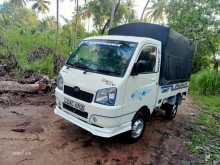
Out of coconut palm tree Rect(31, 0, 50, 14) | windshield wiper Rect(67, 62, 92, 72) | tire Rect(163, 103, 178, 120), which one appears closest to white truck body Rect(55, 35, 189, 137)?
windshield wiper Rect(67, 62, 92, 72)

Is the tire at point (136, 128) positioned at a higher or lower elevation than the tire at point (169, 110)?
higher

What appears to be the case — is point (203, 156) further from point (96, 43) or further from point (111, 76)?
point (96, 43)

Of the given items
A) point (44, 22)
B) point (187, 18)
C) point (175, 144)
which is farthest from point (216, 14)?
point (44, 22)

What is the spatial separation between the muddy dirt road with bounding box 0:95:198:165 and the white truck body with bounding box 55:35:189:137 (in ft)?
1.68

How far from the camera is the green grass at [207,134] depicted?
18.3ft

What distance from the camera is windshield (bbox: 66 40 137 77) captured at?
482 cm

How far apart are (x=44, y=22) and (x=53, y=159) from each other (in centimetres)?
2685

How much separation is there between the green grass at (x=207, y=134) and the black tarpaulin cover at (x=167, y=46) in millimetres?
1541

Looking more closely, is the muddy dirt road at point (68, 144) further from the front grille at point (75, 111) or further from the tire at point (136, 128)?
the front grille at point (75, 111)

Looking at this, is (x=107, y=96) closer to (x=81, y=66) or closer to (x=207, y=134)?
(x=81, y=66)

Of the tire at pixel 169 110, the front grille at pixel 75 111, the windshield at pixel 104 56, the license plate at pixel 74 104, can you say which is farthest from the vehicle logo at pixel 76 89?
the tire at pixel 169 110

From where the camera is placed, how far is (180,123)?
766cm

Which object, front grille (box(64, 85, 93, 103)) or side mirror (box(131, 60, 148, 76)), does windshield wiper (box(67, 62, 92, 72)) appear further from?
side mirror (box(131, 60, 148, 76))

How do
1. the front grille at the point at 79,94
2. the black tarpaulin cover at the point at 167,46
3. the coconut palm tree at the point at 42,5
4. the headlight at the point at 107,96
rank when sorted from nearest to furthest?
1. the headlight at the point at 107,96
2. the front grille at the point at 79,94
3. the black tarpaulin cover at the point at 167,46
4. the coconut palm tree at the point at 42,5
